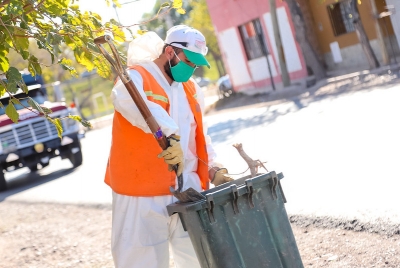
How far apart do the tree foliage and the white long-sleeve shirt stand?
563 millimetres

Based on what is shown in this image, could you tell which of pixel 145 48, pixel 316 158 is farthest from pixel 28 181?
pixel 145 48

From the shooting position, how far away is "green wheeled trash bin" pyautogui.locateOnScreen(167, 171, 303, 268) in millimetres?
3602

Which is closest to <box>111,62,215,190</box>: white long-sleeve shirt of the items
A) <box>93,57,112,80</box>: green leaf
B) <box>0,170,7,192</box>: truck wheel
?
<box>93,57,112,80</box>: green leaf

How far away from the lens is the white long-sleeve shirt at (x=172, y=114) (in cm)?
382

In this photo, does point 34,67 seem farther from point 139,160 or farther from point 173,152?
point 173,152

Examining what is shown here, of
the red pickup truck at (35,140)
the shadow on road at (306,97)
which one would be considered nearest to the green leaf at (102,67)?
the shadow on road at (306,97)

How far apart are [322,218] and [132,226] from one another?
2739 mm

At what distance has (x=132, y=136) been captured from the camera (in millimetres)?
4062

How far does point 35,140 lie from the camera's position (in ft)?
55.7

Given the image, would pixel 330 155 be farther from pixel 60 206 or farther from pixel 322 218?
pixel 60 206

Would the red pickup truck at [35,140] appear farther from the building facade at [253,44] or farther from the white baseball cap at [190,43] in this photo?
the white baseball cap at [190,43]

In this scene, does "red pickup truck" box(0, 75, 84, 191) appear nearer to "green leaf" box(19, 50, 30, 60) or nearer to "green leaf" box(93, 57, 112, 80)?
"green leaf" box(93, 57, 112, 80)

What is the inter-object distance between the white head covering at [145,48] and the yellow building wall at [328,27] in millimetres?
19350

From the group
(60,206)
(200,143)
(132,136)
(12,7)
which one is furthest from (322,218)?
(60,206)
